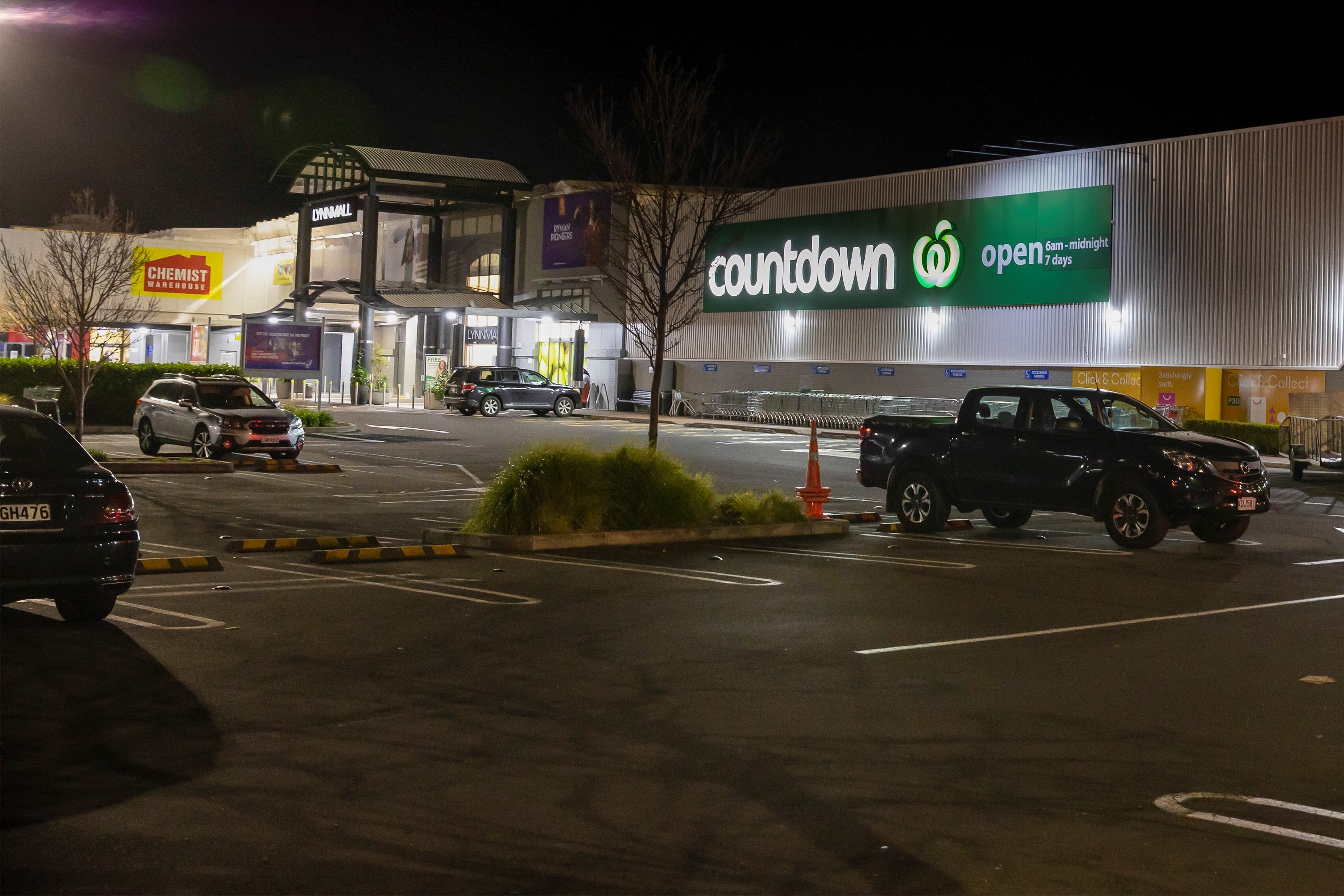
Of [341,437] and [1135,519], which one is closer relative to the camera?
[1135,519]

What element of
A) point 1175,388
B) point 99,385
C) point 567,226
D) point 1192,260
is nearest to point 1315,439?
point 1175,388

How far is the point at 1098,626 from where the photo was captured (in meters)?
10.5

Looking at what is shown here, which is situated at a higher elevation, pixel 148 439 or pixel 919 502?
pixel 148 439

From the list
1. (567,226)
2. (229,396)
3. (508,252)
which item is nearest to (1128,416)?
(229,396)

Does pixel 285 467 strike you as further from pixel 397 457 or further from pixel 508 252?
pixel 508 252

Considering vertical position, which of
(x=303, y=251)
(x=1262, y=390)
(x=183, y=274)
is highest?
(x=303, y=251)

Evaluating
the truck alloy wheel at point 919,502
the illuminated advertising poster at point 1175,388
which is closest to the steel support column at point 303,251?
the illuminated advertising poster at point 1175,388

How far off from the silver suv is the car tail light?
52.5 ft

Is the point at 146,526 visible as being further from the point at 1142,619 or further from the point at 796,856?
the point at 796,856

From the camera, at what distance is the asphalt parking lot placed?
511 cm

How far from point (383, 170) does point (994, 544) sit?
47327 millimetres

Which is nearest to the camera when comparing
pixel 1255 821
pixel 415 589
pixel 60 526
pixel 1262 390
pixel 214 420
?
pixel 1255 821

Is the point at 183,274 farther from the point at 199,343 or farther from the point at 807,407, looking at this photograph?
the point at 807,407

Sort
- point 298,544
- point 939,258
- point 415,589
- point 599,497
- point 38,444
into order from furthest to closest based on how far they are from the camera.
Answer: point 939,258
point 599,497
point 298,544
point 415,589
point 38,444
